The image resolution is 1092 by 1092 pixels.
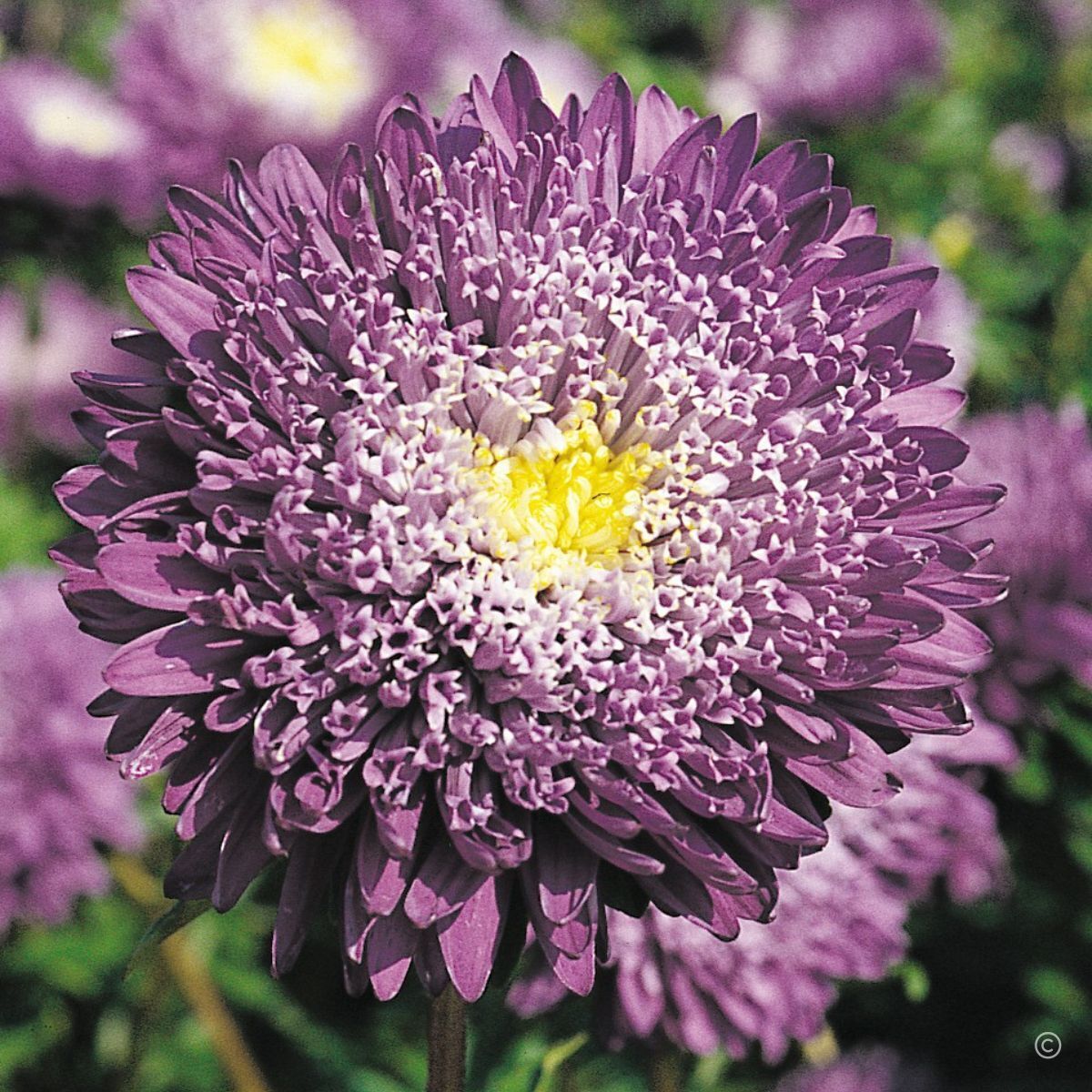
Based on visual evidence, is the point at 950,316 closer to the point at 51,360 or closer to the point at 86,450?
the point at 86,450

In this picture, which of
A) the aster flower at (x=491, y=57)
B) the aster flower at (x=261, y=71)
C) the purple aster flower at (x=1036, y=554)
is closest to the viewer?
the purple aster flower at (x=1036, y=554)

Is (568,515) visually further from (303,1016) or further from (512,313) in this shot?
(303,1016)

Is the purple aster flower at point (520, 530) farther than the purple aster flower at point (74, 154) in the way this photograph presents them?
No

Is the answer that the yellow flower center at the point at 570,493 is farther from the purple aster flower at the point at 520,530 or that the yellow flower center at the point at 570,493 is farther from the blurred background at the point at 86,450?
the blurred background at the point at 86,450

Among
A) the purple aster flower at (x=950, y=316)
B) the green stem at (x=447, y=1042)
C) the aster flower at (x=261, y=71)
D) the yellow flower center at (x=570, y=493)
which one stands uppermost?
the aster flower at (x=261, y=71)

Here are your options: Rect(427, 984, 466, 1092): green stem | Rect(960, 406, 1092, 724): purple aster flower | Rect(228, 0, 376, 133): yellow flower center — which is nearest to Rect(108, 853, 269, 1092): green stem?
Rect(427, 984, 466, 1092): green stem

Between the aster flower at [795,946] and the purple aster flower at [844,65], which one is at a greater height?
the purple aster flower at [844,65]

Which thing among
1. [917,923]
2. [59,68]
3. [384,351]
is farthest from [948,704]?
[59,68]

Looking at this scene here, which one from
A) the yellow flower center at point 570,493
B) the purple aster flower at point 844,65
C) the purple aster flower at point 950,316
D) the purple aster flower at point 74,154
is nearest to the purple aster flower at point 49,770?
the purple aster flower at point 74,154
